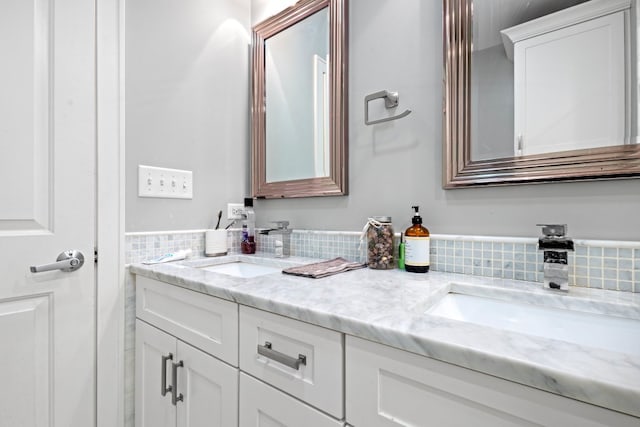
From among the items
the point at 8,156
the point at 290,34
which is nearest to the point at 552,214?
the point at 290,34

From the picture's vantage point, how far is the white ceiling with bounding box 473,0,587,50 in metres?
0.83

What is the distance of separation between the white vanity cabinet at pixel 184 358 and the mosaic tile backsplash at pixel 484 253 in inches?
7.7

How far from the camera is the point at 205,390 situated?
81 cm

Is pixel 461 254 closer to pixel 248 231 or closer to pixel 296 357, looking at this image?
pixel 296 357

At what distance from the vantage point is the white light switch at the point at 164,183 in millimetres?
1161

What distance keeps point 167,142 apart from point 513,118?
1.23 m

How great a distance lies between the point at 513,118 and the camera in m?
0.85

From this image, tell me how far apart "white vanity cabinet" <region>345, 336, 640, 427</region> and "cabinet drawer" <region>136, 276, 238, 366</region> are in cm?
35

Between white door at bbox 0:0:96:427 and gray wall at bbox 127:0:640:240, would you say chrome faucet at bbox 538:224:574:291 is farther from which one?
white door at bbox 0:0:96:427

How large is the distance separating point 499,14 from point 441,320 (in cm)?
91

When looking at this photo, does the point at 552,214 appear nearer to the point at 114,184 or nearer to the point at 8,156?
the point at 114,184

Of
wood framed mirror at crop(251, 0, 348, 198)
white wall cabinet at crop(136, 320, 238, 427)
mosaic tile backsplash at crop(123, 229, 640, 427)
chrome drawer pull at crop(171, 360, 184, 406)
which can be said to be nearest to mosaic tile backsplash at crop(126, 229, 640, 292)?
mosaic tile backsplash at crop(123, 229, 640, 427)

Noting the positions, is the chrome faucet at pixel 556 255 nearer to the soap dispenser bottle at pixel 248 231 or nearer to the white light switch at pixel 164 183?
the soap dispenser bottle at pixel 248 231

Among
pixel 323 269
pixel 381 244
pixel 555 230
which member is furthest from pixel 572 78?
pixel 323 269
